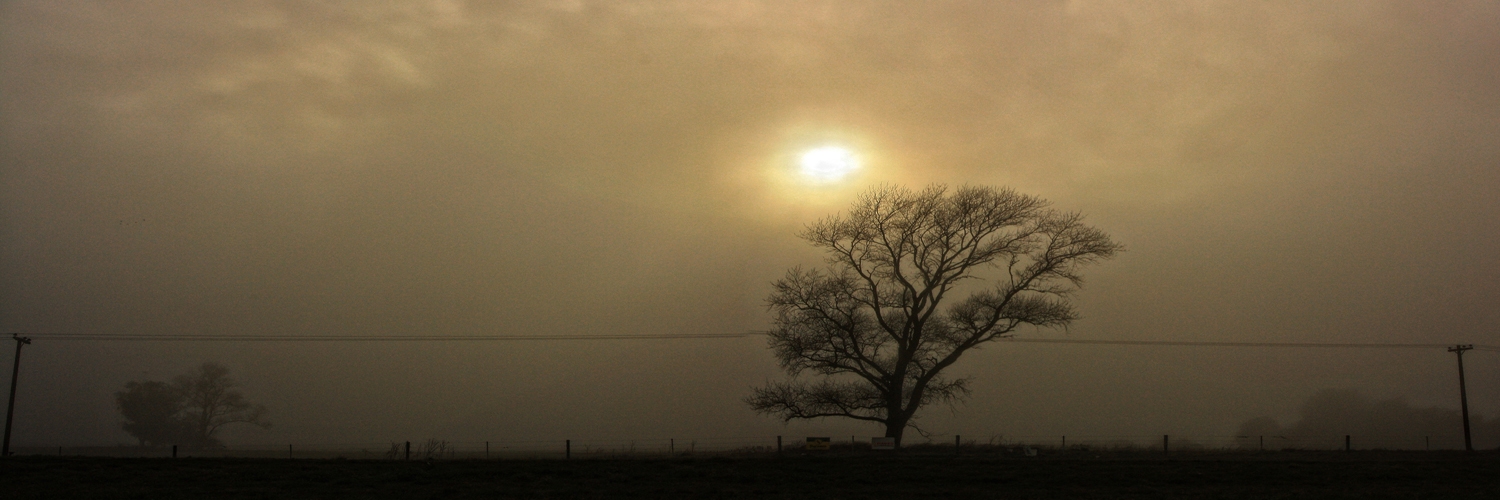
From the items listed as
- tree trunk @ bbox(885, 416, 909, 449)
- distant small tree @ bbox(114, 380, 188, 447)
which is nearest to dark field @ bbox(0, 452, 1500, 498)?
tree trunk @ bbox(885, 416, 909, 449)

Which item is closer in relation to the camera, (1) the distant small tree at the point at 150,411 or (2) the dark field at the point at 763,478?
(2) the dark field at the point at 763,478

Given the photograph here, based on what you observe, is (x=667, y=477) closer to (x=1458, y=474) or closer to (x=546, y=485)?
(x=546, y=485)

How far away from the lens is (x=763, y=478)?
25312 mm

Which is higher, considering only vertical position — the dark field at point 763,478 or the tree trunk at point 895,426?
the tree trunk at point 895,426

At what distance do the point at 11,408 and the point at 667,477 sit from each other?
3453 cm

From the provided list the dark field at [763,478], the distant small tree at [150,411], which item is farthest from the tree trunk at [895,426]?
the distant small tree at [150,411]

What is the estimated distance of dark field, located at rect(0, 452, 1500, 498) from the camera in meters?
22.4

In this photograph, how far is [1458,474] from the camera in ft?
85.0

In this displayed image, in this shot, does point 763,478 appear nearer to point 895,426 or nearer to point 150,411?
point 895,426

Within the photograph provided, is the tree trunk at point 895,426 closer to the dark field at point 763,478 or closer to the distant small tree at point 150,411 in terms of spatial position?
the dark field at point 763,478

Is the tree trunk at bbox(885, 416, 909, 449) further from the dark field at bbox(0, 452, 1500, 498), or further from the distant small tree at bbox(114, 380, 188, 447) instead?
the distant small tree at bbox(114, 380, 188, 447)

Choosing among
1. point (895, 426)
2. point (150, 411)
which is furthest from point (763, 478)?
point (150, 411)

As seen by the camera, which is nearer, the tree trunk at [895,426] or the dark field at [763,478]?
the dark field at [763,478]

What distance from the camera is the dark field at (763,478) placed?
2238cm
